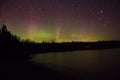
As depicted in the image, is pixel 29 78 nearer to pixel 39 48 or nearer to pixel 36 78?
pixel 36 78

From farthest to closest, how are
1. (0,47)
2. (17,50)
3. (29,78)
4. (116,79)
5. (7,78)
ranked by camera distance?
(17,50) < (0,47) < (116,79) < (29,78) < (7,78)

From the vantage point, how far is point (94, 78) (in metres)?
46.8

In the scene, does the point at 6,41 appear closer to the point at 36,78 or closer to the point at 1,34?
the point at 1,34

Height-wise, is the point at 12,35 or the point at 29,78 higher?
the point at 12,35

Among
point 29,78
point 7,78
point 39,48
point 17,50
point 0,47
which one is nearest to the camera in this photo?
point 7,78

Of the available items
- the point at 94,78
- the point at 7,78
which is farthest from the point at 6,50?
the point at 7,78

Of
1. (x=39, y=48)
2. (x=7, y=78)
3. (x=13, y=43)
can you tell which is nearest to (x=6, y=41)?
(x=13, y=43)

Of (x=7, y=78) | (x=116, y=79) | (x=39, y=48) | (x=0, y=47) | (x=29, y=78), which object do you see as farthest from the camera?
(x=39, y=48)

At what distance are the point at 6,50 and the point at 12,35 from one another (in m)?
10.3

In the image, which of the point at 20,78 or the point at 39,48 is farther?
the point at 39,48

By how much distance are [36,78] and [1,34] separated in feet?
151

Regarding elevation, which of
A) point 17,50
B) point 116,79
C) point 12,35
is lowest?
point 116,79

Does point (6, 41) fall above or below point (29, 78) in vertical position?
above

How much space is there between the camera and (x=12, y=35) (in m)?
84.2
